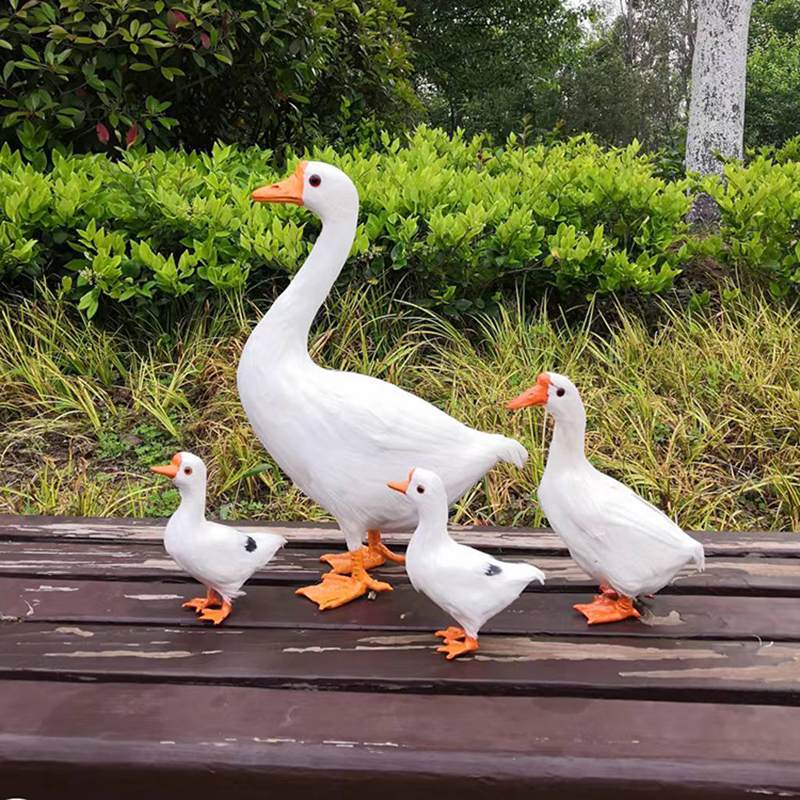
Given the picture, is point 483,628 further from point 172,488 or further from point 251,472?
point 172,488

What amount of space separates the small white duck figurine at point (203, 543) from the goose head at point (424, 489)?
A: 32 centimetres

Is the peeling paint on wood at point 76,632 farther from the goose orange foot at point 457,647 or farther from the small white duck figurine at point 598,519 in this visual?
the small white duck figurine at point 598,519

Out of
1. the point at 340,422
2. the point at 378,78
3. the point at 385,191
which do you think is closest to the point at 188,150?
the point at 378,78

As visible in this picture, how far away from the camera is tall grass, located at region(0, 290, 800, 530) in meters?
2.73

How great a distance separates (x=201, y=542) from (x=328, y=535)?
603 mm

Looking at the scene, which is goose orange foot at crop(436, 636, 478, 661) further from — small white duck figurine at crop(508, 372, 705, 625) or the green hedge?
the green hedge

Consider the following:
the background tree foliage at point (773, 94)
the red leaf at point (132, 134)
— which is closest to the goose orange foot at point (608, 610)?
the red leaf at point (132, 134)

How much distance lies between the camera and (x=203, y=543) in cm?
149

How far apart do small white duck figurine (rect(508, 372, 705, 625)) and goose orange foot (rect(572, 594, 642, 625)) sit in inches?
2.3

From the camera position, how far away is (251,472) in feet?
9.14

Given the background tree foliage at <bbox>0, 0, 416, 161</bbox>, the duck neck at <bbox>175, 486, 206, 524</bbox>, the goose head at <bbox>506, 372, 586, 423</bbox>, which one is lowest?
the duck neck at <bbox>175, 486, 206, 524</bbox>

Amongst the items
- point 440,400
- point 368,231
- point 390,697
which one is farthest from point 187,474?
point 368,231

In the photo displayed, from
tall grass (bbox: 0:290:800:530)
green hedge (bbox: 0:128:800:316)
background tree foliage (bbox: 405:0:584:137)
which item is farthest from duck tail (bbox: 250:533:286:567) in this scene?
background tree foliage (bbox: 405:0:584:137)

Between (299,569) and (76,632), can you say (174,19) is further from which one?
(76,632)
